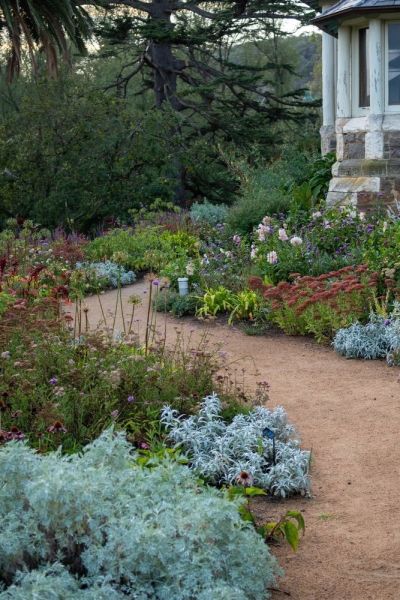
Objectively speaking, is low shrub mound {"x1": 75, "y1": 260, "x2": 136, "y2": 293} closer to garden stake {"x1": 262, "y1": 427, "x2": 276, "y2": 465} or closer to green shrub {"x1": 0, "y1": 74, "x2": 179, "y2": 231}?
green shrub {"x1": 0, "y1": 74, "x2": 179, "y2": 231}

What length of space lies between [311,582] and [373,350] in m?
4.11

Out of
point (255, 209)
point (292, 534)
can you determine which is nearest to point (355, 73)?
point (255, 209)

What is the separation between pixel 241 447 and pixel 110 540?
2010mm

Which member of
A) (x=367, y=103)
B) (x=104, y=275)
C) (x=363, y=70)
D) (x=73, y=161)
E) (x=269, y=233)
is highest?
(x=363, y=70)

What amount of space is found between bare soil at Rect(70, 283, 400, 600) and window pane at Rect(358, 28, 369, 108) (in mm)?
6141

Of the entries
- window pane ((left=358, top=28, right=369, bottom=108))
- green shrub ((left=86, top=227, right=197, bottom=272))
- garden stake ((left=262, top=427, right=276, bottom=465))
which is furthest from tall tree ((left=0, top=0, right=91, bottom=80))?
garden stake ((left=262, top=427, right=276, bottom=465))

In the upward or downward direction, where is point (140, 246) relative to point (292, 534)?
upward

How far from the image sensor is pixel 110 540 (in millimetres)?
3176

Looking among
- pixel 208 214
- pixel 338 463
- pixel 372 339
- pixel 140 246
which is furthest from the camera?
pixel 208 214

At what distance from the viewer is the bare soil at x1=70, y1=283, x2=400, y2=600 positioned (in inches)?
155

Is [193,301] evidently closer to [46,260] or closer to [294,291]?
[294,291]

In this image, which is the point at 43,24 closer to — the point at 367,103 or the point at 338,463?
the point at 367,103

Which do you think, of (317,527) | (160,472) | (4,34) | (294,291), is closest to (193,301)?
Result: (294,291)

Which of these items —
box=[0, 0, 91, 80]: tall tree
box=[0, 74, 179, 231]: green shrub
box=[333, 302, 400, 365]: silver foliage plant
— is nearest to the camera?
box=[333, 302, 400, 365]: silver foliage plant
